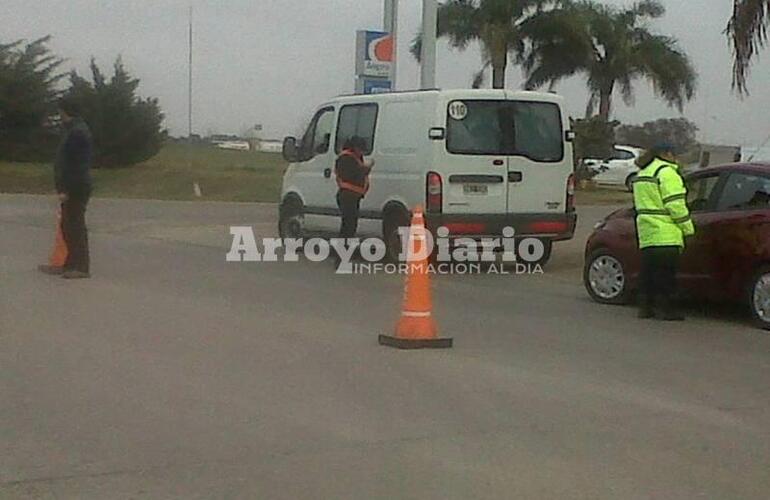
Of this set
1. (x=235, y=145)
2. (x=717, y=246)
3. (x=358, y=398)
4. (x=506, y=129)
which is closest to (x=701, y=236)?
(x=717, y=246)

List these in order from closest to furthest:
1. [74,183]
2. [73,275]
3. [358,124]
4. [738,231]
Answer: [738,231] < [74,183] < [73,275] < [358,124]

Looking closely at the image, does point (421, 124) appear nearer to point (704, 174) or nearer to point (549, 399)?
point (704, 174)

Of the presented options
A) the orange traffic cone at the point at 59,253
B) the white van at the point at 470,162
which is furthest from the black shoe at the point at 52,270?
the white van at the point at 470,162

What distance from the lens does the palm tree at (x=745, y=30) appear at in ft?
56.2

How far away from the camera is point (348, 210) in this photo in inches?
673

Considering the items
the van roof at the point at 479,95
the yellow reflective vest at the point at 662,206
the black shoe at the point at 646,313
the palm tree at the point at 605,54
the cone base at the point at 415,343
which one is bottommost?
the cone base at the point at 415,343

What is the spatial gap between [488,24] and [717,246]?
3014cm

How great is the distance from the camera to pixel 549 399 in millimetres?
8445

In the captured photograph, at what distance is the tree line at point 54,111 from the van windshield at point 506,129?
31526mm

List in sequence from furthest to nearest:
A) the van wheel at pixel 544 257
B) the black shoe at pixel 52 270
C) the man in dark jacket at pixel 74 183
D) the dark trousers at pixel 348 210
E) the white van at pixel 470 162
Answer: the van wheel at pixel 544 257 → the dark trousers at pixel 348 210 → the white van at pixel 470 162 → the black shoe at pixel 52 270 → the man in dark jacket at pixel 74 183

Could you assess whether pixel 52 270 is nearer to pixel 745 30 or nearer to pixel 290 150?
pixel 290 150

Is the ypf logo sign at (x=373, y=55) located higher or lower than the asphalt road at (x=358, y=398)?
higher

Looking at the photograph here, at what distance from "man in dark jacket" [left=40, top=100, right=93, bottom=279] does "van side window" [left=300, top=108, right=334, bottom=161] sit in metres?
4.21

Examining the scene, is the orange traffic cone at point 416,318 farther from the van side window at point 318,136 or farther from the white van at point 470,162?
the van side window at point 318,136
